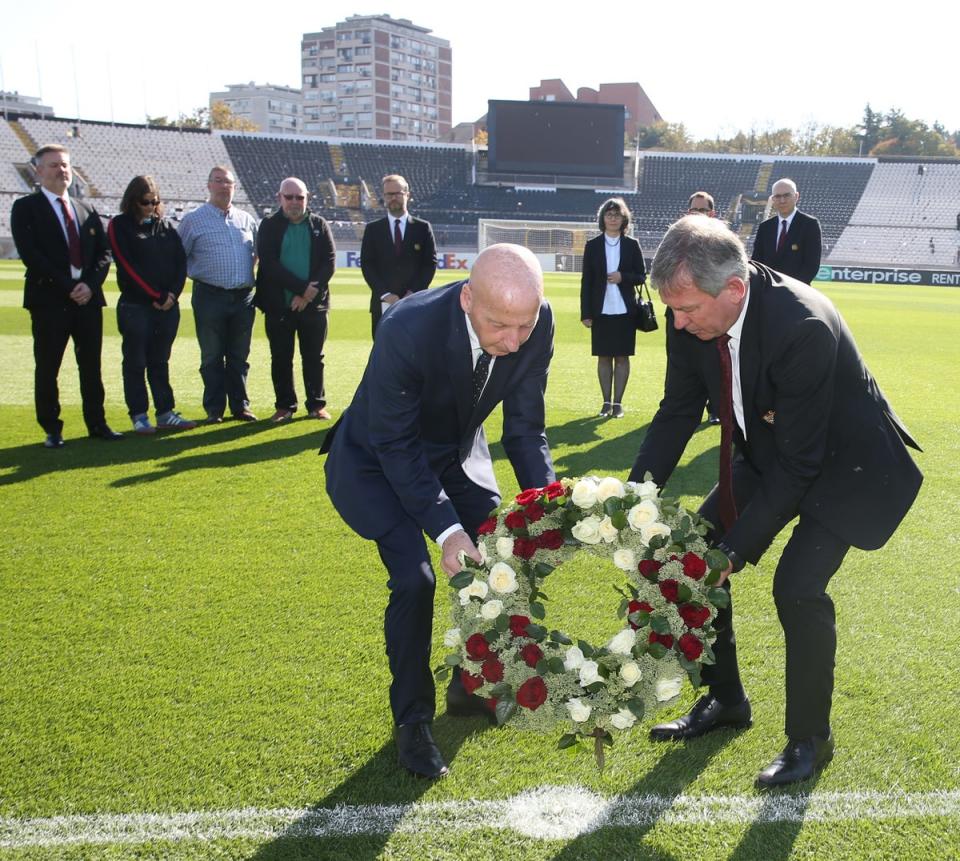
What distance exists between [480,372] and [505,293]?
0.48 m

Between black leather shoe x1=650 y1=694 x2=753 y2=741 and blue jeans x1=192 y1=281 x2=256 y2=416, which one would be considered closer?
black leather shoe x1=650 y1=694 x2=753 y2=741

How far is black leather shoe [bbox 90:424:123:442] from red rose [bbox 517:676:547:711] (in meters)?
6.04

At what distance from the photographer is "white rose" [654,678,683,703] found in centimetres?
276

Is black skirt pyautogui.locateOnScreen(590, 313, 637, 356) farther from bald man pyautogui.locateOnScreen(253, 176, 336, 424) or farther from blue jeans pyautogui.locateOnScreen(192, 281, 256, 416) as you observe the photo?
blue jeans pyautogui.locateOnScreen(192, 281, 256, 416)

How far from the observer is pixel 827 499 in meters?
2.88

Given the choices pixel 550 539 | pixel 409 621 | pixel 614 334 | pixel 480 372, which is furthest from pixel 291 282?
pixel 550 539

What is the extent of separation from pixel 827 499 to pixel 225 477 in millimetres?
4818

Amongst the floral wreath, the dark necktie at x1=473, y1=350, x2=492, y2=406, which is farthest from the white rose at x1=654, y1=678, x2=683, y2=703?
the dark necktie at x1=473, y1=350, x2=492, y2=406

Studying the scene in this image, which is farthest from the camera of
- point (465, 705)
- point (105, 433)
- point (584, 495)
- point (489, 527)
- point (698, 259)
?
point (105, 433)

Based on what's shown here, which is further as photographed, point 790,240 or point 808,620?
point 790,240

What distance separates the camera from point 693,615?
2844 millimetres

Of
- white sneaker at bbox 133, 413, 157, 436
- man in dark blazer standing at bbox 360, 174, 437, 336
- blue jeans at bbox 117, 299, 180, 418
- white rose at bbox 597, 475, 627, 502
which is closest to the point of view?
white rose at bbox 597, 475, 627, 502

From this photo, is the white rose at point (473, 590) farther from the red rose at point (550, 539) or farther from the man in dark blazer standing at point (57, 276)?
the man in dark blazer standing at point (57, 276)

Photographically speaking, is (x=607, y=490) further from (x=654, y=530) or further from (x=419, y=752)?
(x=419, y=752)
